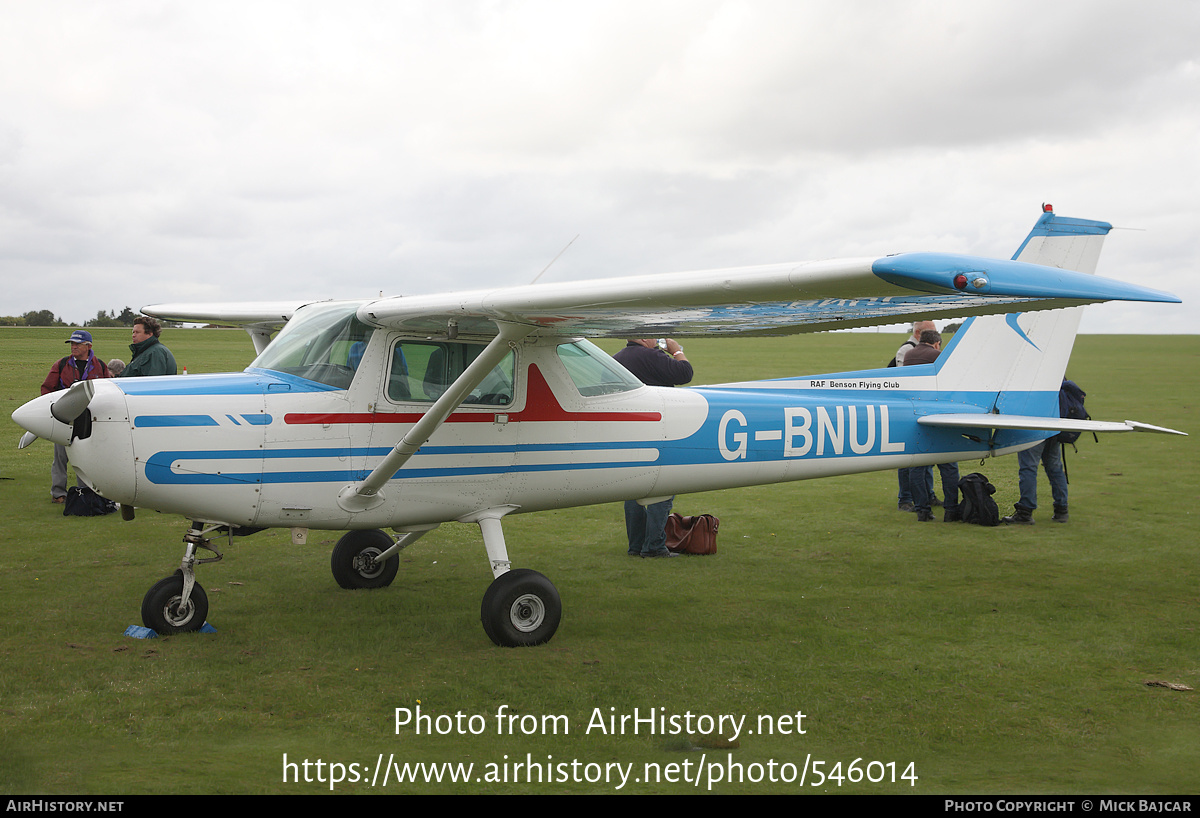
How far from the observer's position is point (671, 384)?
9109mm

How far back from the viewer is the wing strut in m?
5.34

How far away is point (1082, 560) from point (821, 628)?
363 centimetres

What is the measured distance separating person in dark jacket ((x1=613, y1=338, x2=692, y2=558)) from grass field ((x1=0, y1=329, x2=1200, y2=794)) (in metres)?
0.33

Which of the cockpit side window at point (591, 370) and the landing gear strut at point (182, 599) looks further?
the cockpit side window at point (591, 370)

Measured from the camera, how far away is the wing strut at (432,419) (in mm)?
5344

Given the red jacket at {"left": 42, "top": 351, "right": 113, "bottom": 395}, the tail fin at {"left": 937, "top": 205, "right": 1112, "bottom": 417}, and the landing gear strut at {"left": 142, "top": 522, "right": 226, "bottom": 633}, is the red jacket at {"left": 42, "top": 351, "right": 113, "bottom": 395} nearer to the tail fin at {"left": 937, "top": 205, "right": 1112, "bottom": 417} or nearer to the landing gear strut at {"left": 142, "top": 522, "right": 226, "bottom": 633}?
the landing gear strut at {"left": 142, "top": 522, "right": 226, "bottom": 633}

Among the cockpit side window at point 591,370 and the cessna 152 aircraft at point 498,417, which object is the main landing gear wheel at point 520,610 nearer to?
the cessna 152 aircraft at point 498,417

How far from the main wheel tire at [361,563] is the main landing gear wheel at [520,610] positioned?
1.85 meters

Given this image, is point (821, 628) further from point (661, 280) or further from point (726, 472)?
point (661, 280)

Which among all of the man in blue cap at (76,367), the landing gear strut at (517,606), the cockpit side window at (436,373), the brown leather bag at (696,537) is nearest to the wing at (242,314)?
the man in blue cap at (76,367)

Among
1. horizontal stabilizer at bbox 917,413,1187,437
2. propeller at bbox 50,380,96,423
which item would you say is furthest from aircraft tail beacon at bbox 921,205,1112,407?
propeller at bbox 50,380,96,423

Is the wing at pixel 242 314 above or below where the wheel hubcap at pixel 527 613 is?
above

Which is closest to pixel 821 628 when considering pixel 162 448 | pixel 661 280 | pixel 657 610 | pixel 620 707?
pixel 657 610

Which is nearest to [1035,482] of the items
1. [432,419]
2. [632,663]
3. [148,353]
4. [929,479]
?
[929,479]
